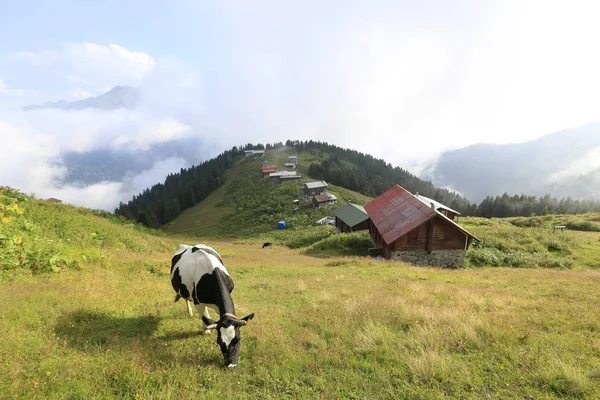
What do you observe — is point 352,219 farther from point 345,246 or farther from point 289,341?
point 289,341

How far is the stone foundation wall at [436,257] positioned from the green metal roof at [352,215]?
68.8 ft

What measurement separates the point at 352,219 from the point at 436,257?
2351 centimetres

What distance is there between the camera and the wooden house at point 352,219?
5041 cm

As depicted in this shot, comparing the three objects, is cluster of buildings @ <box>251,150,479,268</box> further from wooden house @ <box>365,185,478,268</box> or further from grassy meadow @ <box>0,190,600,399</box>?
grassy meadow @ <box>0,190,600,399</box>

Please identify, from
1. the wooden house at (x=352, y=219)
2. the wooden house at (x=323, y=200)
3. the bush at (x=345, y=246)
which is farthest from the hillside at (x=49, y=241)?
the wooden house at (x=323, y=200)

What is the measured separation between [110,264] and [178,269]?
8.17 meters

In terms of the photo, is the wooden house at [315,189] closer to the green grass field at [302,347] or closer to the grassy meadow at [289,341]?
the grassy meadow at [289,341]

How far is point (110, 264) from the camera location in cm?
1512

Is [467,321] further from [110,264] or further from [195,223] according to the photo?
[195,223]

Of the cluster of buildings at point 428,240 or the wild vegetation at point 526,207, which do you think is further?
the wild vegetation at point 526,207

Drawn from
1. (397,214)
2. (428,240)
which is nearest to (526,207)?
(397,214)

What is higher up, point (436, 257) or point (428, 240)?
point (428, 240)

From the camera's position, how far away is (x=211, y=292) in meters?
8.34

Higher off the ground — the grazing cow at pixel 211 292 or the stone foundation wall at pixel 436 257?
the grazing cow at pixel 211 292
